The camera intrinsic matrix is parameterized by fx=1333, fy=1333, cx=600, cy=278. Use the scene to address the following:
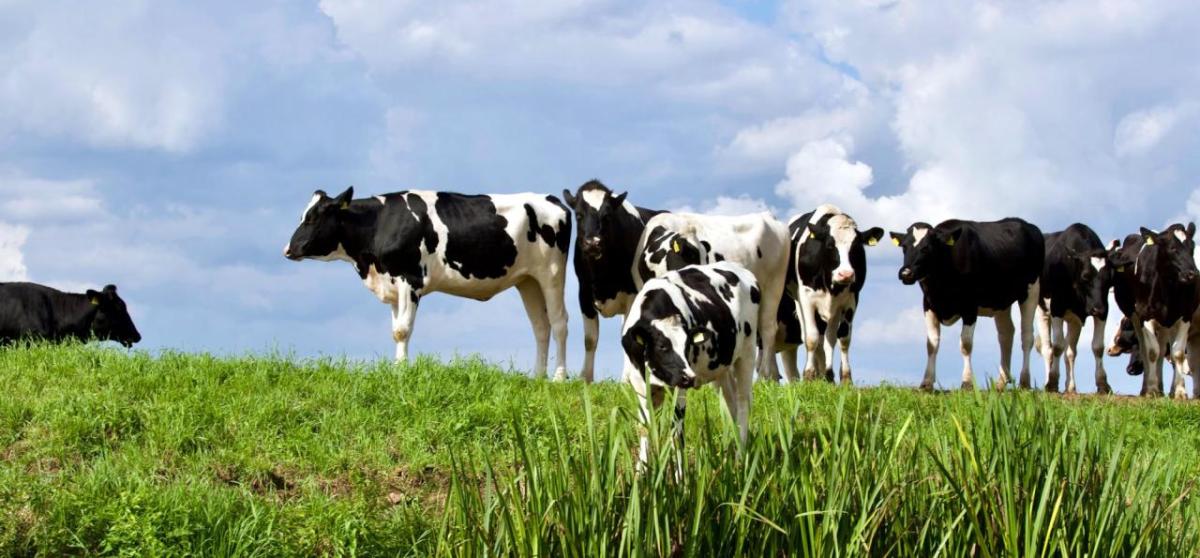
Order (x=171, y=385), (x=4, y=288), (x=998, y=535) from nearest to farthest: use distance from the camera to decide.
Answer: (x=998, y=535)
(x=171, y=385)
(x=4, y=288)

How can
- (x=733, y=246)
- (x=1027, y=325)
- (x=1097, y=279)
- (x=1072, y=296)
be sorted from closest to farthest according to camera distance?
(x=733, y=246) < (x=1027, y=325) < (x=1097, y=279) < (x=1072, y=296)

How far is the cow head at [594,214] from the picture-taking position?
16.1 meters

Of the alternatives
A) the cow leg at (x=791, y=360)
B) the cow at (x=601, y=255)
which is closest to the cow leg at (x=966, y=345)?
the cow leg at (x=791, y=360)

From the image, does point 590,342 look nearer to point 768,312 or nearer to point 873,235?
point 768,312

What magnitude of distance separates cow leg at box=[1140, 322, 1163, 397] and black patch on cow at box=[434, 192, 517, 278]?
11.3m

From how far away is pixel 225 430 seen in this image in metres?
11.7

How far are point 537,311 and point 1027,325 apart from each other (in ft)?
26.7

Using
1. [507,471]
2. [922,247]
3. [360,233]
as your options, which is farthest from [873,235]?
[507,471]

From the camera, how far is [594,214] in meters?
16.4

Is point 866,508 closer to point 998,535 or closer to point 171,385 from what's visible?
point 998,535

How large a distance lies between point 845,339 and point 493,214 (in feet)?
18.2

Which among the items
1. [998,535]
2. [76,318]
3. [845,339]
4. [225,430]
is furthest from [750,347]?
[76,318]

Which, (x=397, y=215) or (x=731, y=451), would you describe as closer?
(x=731, y=451)

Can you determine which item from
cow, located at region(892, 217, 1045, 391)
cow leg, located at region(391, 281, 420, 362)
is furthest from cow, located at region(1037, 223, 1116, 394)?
cow leg, located at region(391, 281, 420, 362)
